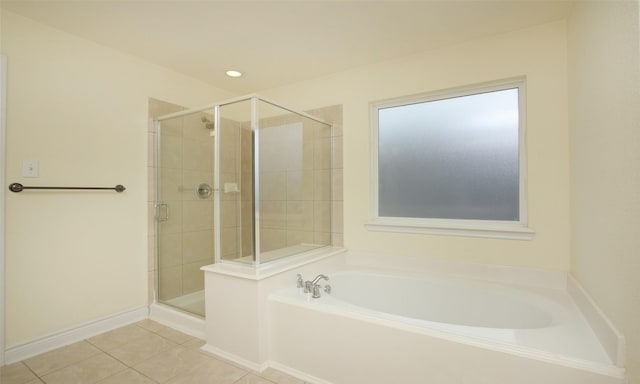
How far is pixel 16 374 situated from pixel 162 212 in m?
1.33

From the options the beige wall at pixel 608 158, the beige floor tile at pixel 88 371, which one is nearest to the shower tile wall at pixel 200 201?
the beige floor tile at pixel 88 371

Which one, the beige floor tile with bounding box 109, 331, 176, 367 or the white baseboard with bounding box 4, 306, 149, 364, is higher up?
the white baseboard with bounding box 4, 306, 149, 364

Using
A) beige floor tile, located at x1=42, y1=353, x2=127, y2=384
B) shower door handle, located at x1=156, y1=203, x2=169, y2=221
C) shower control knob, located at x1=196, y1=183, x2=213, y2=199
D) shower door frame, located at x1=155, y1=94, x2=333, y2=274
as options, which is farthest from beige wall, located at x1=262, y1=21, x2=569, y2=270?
beige floor tile, located at x1=42, y1=353, x2=127, y2=384

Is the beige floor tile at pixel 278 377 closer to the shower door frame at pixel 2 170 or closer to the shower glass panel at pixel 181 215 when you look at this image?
the shower glass panel at pixel 181 215

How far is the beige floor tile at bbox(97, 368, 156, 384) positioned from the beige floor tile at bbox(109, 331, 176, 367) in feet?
0.31

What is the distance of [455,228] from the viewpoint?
228 centimetres

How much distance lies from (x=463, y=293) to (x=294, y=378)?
126cm

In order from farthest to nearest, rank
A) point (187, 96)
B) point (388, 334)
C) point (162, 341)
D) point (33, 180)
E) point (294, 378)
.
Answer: point (187, 96), point (162, 341), point (33, 180), point (294, 378), point (388, 334)

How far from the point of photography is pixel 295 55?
8.14 feet

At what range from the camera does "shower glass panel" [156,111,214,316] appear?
2.61 meters

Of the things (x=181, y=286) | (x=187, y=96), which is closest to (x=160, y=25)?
(x=187, y=96)

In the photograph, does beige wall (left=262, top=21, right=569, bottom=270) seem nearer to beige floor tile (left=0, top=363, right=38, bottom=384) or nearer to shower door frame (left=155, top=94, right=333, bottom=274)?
shower door frame (left=155, top=94, right=333, bottom=274)

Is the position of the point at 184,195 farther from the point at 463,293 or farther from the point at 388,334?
the point at 463,293

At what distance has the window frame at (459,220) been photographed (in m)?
2.10
